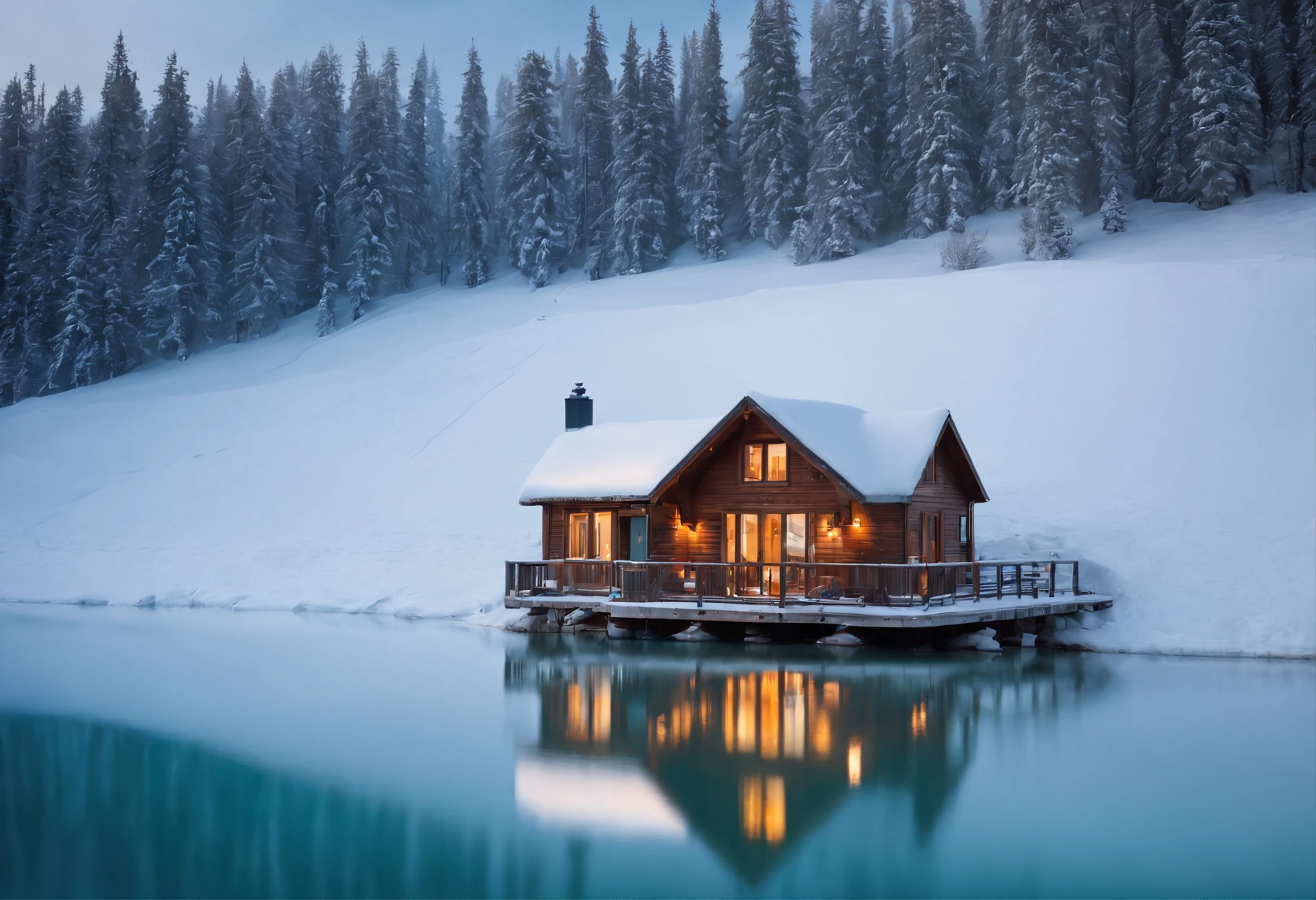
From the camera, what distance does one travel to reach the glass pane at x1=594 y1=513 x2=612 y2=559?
1054 inches

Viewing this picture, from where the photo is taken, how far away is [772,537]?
24.8m

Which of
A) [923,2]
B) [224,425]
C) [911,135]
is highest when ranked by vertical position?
[923,2]

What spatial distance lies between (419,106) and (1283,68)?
51465 mm

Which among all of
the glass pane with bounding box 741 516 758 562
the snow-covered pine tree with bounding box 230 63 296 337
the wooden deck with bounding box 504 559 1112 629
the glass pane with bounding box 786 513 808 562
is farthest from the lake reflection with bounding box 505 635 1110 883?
the snow-covered pine tree with bounding box 230 63 296 337

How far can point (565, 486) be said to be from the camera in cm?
2669

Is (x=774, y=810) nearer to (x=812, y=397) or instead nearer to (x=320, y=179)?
(x=812, y=397)

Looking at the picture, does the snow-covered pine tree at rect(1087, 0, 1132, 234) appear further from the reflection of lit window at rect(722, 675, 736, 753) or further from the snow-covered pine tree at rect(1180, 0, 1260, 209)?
the reflection of lit window at rect(722, 675, 736, 753)

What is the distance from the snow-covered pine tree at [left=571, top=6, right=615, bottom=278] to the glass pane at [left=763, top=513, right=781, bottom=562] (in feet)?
154

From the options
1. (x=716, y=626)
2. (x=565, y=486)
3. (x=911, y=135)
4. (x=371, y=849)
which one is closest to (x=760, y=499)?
(x=716, y=626)

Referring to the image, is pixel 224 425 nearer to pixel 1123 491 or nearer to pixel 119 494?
pixel 119 494

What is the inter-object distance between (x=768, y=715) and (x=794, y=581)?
29.3ft

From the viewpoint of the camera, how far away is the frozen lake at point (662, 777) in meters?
9.35

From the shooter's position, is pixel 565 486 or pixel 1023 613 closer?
pixel 1023 613

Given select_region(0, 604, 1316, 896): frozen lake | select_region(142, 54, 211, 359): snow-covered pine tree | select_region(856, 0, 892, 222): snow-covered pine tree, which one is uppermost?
select_region(856, 0, 892, 222): snow-covered pine tree
